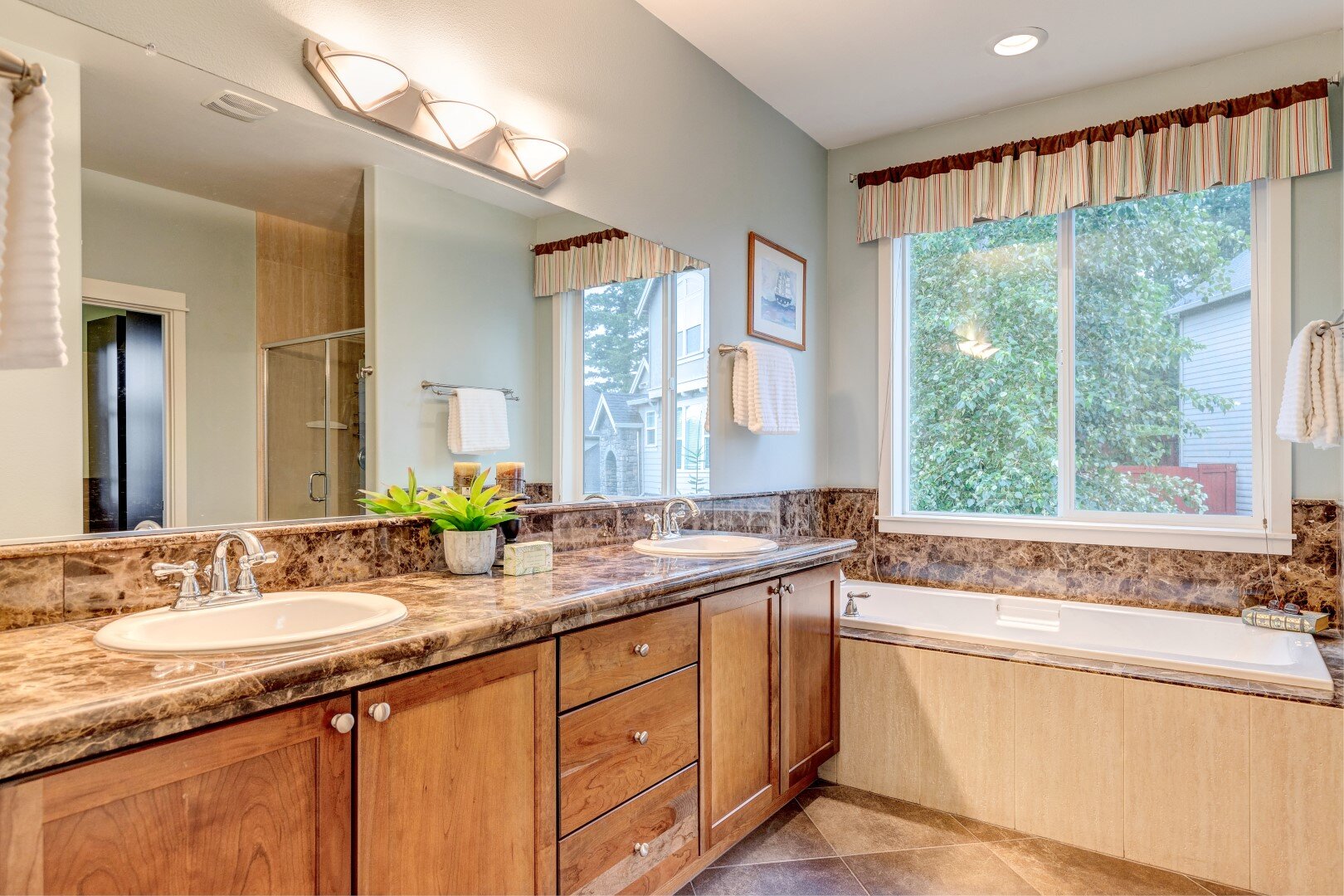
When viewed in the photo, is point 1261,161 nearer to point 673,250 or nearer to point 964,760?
point 673,250

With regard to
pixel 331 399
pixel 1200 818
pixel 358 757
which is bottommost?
pixel 1200 818

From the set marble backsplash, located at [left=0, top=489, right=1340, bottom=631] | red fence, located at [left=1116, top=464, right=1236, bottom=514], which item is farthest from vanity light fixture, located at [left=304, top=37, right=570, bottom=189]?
red fence, located at [left=1116, top=464, right=1236, bottom=514]

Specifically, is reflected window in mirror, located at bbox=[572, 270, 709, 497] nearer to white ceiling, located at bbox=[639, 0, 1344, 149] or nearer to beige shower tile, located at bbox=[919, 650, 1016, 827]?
white ceiling, located at bbox=[639, 0, 1344, 149]

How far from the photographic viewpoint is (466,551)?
1769mm

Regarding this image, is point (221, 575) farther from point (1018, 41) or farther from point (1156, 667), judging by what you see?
point (1018, 41)

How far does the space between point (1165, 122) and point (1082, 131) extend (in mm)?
276

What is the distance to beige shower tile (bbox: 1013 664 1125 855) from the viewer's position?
221 cm

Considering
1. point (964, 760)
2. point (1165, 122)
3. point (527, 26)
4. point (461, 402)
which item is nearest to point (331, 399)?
→ point (461, 402)

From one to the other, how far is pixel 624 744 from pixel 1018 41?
2.69m

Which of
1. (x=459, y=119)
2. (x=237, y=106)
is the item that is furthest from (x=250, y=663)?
(x=459, y=119)

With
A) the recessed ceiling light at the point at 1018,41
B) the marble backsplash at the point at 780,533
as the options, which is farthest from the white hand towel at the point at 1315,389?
the recessed ceiling light at the point at 1018,41

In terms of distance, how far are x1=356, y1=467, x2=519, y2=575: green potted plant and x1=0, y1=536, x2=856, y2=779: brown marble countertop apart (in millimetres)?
53

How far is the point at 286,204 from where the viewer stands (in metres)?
1.59

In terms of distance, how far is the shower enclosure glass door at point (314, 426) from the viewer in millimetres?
1553
